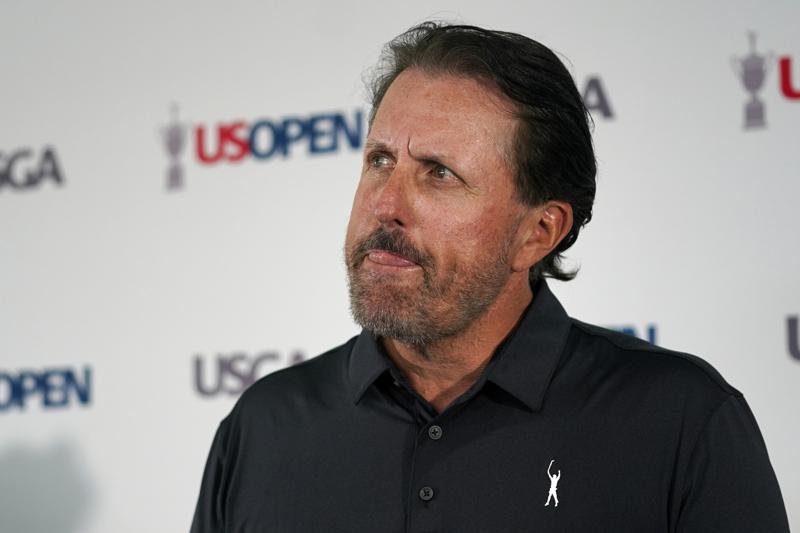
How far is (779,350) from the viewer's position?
93.3 inches

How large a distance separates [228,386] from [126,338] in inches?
13.5

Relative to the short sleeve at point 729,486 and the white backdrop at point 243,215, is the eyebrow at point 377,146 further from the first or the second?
the white backdrop at point 243,215

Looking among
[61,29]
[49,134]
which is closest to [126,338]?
[49,134]

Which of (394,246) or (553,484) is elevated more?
(394,246)

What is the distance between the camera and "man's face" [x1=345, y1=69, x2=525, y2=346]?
4.98 feet

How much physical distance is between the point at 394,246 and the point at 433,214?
0.08 metres

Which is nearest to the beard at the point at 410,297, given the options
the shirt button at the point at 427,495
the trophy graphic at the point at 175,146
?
the shirt button at the point at 427,495

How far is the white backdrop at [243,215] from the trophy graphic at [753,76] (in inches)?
0.5

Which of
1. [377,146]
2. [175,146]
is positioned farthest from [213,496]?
[175,146]

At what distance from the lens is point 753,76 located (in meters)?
2.44

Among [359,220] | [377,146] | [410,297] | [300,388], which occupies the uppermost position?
[377,146]

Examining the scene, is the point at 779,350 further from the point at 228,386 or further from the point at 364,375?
the point at 228,386

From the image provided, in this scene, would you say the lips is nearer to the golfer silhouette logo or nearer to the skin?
the skin

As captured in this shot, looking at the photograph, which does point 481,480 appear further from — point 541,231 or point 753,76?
point 753,76
